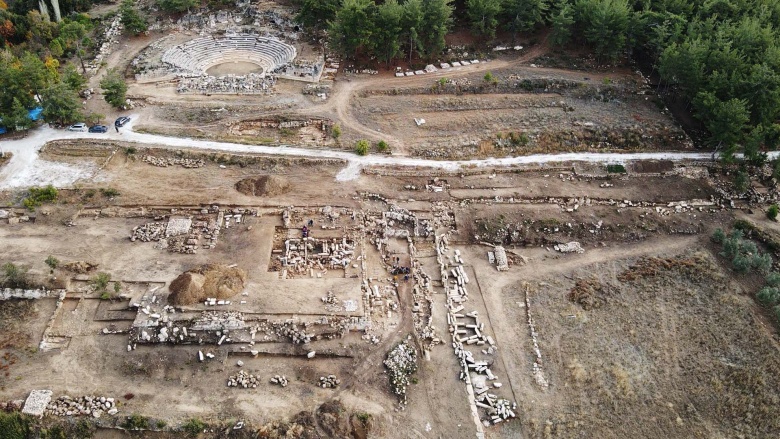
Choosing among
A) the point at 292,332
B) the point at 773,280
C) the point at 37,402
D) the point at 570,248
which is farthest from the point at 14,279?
the point at 773,280

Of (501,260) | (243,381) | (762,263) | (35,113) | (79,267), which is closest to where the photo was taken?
(243,381)

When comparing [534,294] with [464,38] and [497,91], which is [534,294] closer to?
[497,91]

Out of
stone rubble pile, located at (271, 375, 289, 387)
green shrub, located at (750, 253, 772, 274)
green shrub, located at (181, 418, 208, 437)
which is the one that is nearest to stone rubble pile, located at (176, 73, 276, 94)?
stone rubble pile, located at (271, 375, 289, 387)

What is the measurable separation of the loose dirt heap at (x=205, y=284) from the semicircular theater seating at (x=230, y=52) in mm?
33528

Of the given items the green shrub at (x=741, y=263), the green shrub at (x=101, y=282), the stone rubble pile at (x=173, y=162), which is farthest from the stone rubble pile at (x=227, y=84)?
the green shrub at (x=741, y=263)

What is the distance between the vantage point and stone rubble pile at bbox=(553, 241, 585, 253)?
46.6 metres

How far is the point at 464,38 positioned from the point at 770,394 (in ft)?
171

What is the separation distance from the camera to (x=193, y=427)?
106ft

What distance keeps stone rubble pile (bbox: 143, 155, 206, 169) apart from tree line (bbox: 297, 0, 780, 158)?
23102 millimetres

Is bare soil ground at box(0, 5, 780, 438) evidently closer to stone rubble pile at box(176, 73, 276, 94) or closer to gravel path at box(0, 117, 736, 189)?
gravel path at box(0, 117, 736, 189)

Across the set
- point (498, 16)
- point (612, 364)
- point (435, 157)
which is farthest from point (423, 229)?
point (498, 16)

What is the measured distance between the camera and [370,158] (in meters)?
53.7

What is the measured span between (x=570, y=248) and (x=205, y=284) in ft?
98.6

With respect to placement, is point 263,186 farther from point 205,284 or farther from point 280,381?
point 280,381
